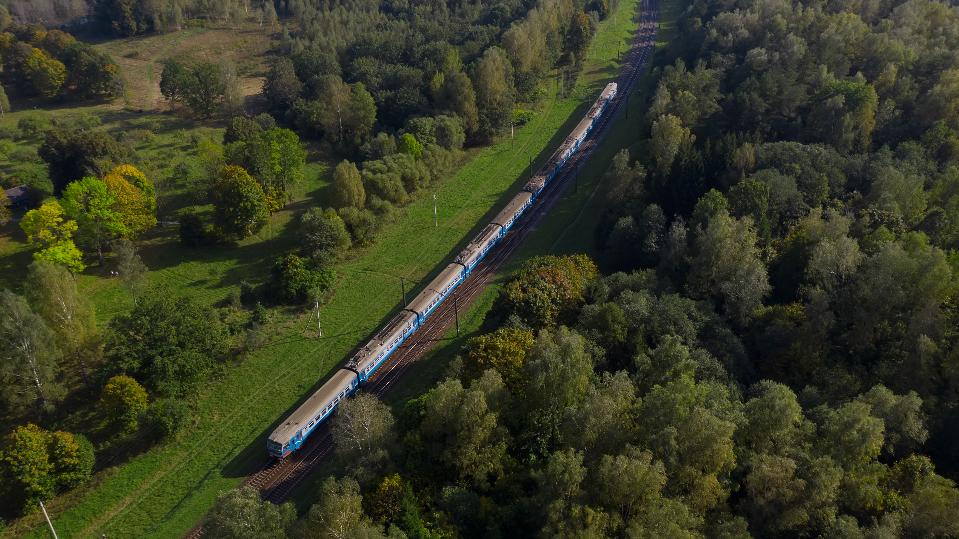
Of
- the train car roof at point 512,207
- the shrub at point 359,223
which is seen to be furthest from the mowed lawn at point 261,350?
the train car roof at point 512,207

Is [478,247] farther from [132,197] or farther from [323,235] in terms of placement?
[132,197]

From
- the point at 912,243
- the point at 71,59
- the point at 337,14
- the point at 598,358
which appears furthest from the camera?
the point at 337,14

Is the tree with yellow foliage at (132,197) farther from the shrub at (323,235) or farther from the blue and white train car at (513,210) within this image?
the blue and white train car at (513,210)

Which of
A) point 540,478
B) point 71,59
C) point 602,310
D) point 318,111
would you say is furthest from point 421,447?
point 71,59

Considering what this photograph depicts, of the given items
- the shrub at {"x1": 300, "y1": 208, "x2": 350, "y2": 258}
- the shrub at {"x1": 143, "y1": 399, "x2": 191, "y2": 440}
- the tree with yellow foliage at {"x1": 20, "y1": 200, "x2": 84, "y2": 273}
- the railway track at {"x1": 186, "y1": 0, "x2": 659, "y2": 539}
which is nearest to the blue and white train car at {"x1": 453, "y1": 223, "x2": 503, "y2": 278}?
the railway track at {"x1": 186, "y1": 0, "x2": 659, "y2": 539}

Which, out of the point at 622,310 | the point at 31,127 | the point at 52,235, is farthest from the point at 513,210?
the point at 31,127

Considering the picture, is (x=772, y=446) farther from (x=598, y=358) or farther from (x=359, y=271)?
(x=359, y=271)

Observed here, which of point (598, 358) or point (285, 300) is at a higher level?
point (598, 358)
